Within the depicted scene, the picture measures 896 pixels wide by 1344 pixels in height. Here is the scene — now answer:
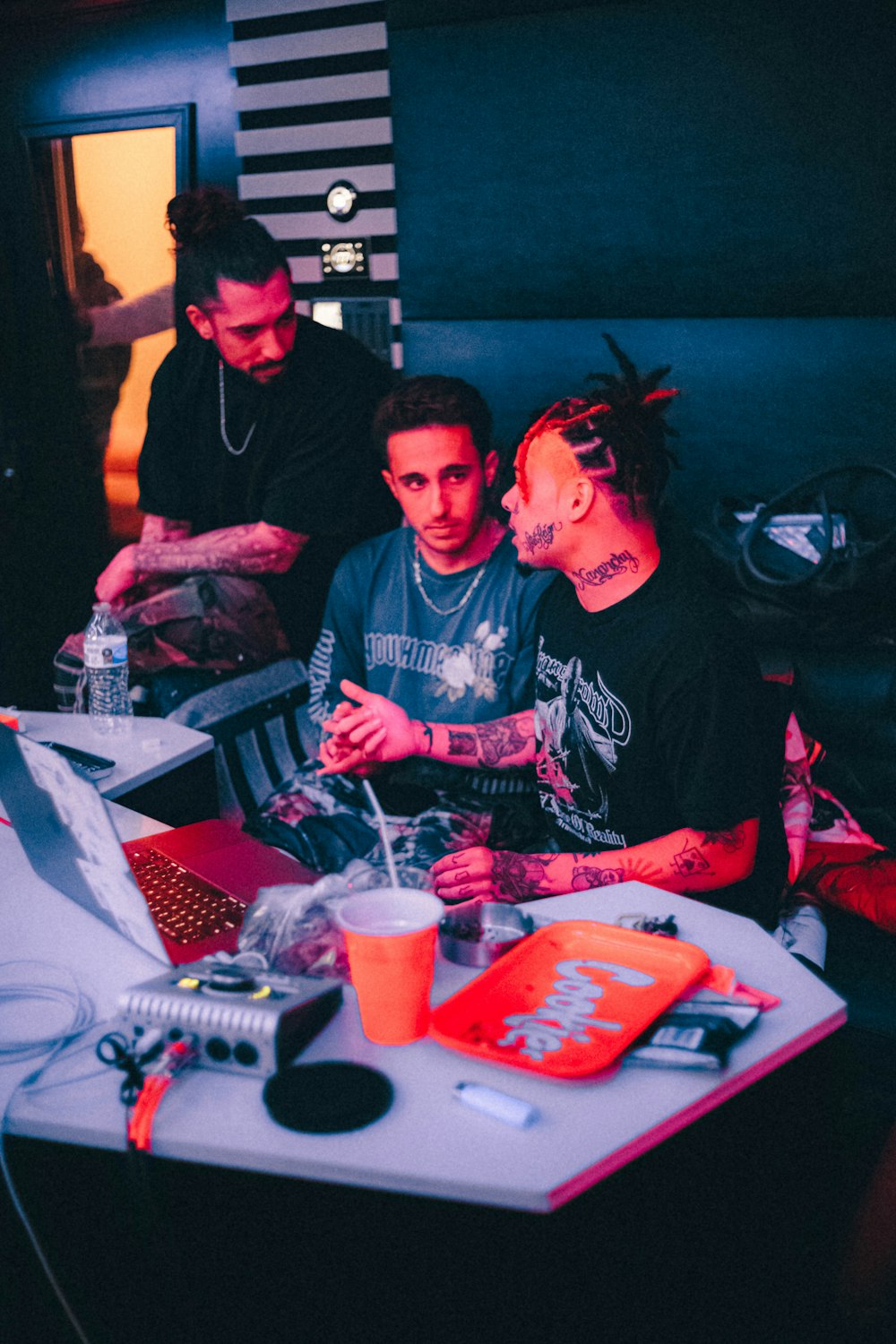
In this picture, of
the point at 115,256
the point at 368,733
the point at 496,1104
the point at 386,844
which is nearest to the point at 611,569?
the point at 368,733

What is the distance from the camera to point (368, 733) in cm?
205

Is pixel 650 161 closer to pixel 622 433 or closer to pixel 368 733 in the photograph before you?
pixel 622 433

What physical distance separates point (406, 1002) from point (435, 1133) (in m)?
0.14

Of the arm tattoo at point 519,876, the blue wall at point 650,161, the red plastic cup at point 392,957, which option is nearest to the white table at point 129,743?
the arm tattoo at point 519,876

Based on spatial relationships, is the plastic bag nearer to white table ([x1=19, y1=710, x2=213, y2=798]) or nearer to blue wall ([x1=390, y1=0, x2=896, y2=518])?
white table ([x1=19, y1=710, x2=213, y2=798])

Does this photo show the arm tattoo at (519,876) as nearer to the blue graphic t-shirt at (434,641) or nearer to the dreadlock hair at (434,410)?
the blue graphic t-shirt at (434,641)

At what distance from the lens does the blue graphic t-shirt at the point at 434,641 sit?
218cm

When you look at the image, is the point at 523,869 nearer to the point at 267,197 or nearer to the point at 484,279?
the point at 484,279

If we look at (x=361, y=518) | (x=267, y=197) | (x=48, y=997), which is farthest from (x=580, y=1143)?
(x=267, y=197)

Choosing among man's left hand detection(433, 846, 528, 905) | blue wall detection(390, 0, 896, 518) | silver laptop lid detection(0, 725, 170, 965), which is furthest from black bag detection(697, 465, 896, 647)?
silver laptop lid detection(0, 725, 170, 965)

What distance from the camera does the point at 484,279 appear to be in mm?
2830

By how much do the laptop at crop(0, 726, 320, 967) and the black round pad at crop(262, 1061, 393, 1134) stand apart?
0.19 meters

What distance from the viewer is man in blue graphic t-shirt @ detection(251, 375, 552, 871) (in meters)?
2.14

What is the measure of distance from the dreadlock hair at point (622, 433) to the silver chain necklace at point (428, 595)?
431 millimetres
